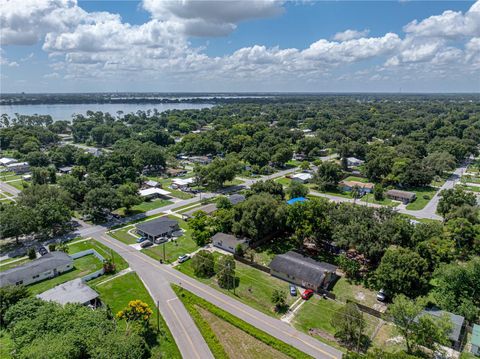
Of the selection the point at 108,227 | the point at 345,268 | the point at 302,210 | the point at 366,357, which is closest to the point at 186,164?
the point at 108,227

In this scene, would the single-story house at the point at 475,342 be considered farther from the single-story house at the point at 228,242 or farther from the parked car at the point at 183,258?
the parked car at the point at 183,258

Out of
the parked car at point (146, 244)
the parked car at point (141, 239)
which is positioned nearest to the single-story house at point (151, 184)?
the parked car at point (141, 239)

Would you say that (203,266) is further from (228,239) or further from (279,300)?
(279,300)

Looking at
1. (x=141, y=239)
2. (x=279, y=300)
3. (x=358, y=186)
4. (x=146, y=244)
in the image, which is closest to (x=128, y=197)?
(x=141, y=239)

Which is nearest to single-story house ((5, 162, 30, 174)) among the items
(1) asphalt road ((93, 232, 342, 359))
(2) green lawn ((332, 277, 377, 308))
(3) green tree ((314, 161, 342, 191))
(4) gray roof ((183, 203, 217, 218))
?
(4) gray roof ((183, 203, 217, 218))

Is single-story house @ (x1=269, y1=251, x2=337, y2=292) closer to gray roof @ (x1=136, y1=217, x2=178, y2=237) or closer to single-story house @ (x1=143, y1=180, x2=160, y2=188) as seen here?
gray roof @ (x1=136, y1=217, x2=178, y2=237)
